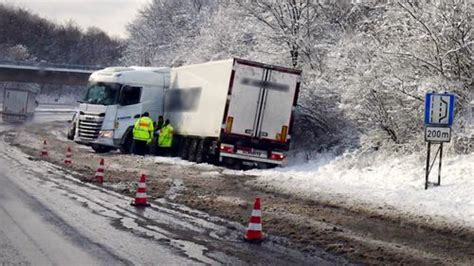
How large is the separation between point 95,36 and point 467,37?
121286 millimetres

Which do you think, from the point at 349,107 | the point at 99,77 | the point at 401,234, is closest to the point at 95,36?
the point at 99,77

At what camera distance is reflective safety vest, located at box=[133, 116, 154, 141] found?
24000 millimetres

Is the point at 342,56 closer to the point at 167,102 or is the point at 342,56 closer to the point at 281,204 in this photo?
the point at 167,102

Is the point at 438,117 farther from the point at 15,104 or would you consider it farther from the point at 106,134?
the point at 15,104

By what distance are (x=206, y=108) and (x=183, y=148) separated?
296 cm

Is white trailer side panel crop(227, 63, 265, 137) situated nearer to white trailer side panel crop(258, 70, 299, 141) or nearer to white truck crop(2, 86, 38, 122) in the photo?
white trailer side panel crop(258, 70, 299, 141)

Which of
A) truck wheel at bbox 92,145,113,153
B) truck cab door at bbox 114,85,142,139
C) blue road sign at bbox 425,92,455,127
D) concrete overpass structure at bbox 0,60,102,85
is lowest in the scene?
truck wheel at bbox 92,145,113,153

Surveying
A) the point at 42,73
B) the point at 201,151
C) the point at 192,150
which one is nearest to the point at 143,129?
the point at 192,150

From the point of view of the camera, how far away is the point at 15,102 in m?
55.4

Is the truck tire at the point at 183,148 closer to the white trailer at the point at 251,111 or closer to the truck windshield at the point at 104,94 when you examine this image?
the white trailer at the point at 251,111

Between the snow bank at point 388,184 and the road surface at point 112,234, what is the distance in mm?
3681

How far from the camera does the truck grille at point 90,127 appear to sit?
24.8 m

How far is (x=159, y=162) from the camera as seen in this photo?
70.9 feet

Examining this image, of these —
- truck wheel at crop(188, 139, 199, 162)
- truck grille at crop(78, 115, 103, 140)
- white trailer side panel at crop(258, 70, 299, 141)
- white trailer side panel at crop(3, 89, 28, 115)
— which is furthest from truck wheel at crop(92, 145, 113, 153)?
white trailer side panel at crop(3, 89, 28, 115)
